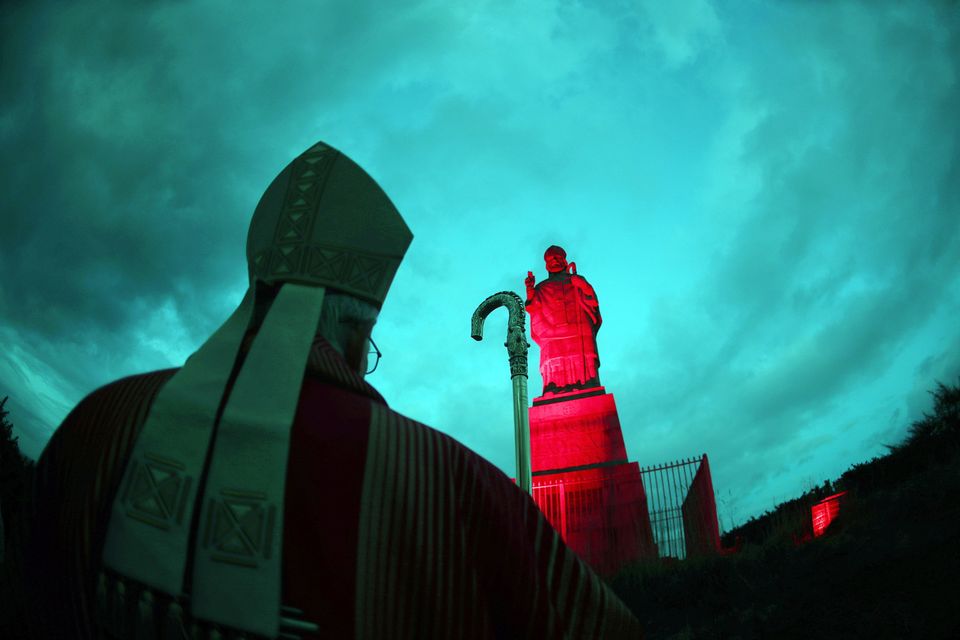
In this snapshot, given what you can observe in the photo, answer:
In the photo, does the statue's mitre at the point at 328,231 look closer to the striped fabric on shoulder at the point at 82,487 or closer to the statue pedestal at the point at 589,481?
the striped fabric on shoulder at the point at 82,487

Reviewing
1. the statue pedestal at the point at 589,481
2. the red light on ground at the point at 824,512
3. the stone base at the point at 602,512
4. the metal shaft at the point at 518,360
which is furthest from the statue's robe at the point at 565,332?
the metal shaft at the point at 518,360

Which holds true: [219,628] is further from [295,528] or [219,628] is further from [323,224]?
[323,224]

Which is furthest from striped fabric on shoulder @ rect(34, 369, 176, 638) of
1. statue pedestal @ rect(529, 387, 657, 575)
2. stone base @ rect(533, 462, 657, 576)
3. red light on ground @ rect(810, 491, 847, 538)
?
red light on ground @ rect(810, 491, 847, 538)

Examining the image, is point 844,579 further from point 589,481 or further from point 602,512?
point 589,481

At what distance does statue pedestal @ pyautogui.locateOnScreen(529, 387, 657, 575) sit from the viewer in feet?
32.6

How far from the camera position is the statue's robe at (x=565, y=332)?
501 inches

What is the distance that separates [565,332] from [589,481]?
11.7 ft

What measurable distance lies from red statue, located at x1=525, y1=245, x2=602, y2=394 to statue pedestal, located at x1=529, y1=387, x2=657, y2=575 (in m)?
0.41

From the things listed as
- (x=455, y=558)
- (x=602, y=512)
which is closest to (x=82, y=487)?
(x=455, y=558)

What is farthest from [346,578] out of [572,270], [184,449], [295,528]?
[572,270]

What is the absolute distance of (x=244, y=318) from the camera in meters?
1.71

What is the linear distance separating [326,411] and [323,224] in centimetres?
72

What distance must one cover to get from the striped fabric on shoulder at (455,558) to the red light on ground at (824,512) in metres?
9.04

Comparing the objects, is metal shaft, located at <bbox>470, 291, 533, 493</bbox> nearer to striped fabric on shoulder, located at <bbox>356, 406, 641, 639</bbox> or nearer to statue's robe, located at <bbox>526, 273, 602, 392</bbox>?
striped fabric on shoulder, located at <bbox>356, 406, 641, 639</bbox>
